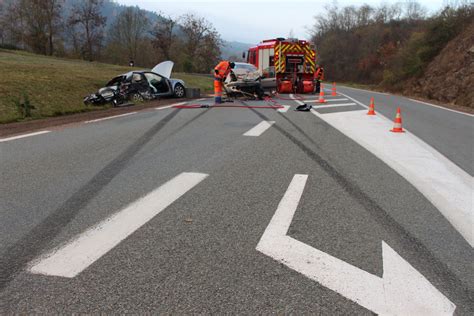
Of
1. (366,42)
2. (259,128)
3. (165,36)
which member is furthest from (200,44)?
(259,128)

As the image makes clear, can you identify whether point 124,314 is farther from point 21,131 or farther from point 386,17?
point 386,17

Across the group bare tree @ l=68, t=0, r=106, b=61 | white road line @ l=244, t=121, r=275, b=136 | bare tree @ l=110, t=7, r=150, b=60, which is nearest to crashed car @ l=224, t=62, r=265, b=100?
white road line @ l=244, t=121, r=275, b=136

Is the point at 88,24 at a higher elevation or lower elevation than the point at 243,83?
higher

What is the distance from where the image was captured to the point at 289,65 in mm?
21000

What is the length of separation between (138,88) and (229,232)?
40.6 feet

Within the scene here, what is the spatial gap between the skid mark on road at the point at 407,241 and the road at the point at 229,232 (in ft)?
0.05

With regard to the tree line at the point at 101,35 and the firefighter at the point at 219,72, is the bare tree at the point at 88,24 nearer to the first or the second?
the tree line at the point at 101,35

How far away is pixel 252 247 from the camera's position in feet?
10.5

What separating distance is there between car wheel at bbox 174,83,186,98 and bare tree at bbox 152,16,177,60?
4598 centimetres

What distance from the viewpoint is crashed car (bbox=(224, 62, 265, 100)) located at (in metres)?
16.6

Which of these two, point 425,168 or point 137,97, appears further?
point 137,97

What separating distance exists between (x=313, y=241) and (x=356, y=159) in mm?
3374

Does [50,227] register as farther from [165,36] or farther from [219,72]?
[165,36]

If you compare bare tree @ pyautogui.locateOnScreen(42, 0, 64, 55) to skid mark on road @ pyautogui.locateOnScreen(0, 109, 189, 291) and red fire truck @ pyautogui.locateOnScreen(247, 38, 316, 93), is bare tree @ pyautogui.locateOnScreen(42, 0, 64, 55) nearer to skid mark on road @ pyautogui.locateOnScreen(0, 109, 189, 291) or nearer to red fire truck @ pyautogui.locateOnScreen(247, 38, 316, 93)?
red fire truck @ pyautogui.locateOnScreen(247, 38, 316, 93)
